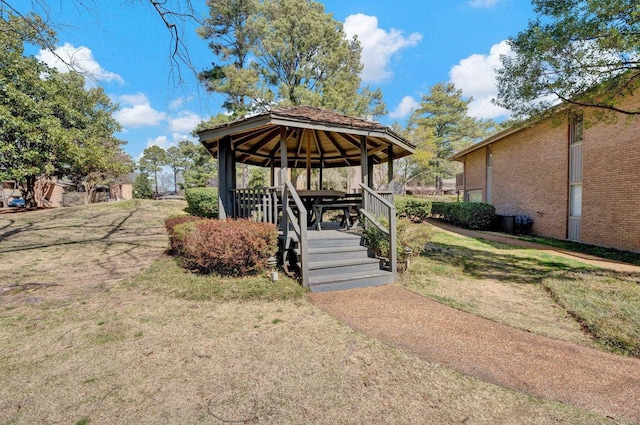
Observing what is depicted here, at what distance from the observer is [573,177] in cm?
1199

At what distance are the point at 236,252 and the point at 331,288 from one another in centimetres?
187

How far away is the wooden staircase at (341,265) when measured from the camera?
5.22 m

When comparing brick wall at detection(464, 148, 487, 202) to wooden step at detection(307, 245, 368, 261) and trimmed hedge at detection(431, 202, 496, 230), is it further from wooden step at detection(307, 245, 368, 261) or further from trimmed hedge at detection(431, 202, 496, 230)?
wooden step at detection(307, 245, 368, 261)

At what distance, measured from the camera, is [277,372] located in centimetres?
268

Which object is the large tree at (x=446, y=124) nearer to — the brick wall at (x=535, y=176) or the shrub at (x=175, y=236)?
the brick wall at (x=535, y=176)

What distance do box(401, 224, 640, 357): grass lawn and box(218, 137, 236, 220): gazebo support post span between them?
478 cm

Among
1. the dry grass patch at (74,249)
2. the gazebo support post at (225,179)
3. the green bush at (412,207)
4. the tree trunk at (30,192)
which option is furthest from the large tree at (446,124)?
the tree trunk at (30,192)

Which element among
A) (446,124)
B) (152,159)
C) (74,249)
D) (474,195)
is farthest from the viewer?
(152,159)

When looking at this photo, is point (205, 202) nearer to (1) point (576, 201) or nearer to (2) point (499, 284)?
(2) point (499, 284)

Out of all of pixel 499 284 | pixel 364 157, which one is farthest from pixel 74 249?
pixel 499 284

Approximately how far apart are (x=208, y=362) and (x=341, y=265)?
3.14 meters

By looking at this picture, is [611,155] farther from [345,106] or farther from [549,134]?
[345,106]

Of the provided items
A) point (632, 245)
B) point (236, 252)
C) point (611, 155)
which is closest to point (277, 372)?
point (236, 252)

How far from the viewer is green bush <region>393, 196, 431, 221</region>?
649 inches
